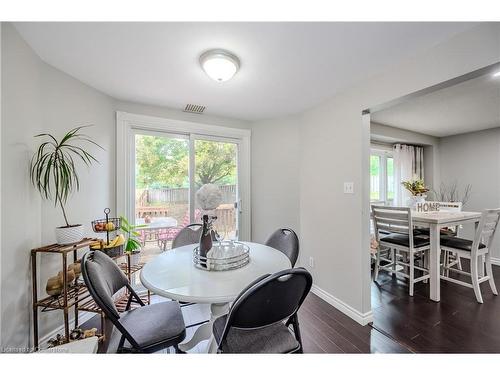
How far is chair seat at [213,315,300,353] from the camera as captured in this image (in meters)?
1.04

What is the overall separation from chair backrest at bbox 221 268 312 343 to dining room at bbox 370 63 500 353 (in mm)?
1353

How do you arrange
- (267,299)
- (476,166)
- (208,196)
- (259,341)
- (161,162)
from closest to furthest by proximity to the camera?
(267,299), (259,341), (208,196), (161,162), (476,166)

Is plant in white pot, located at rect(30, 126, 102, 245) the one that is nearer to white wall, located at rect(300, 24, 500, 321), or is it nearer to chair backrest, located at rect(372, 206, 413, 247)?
white wall, located at rect(300, 24, 500, 321)

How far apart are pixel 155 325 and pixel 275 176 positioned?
2128mm

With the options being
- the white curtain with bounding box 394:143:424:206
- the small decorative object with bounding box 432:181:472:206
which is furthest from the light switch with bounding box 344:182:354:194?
the small decorative object with bounding box 432:181:472:206

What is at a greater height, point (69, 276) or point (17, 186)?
point (17, 186)

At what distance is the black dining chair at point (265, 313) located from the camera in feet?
2.96

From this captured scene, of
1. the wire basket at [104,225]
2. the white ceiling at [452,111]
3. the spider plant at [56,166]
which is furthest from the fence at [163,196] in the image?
the white ceiling at [452,111]

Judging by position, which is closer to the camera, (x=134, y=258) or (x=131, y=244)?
(x=131, y=244)

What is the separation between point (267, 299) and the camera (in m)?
0.92

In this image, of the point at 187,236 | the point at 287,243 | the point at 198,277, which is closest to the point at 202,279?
the point at 198,277

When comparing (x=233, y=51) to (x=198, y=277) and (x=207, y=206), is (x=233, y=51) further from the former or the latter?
(x=198, y=277)
